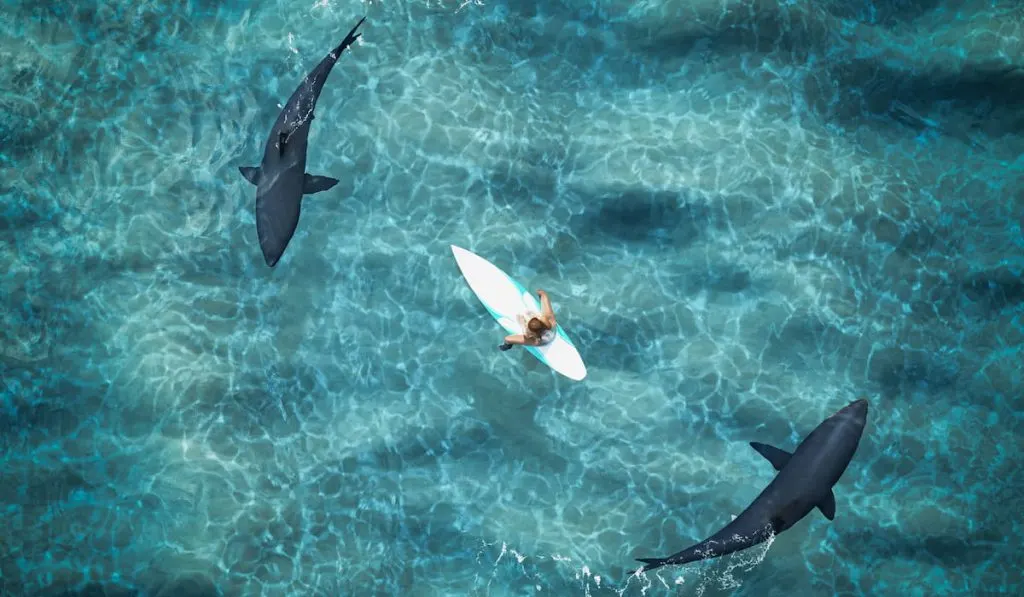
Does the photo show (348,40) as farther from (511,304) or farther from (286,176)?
(511,304)

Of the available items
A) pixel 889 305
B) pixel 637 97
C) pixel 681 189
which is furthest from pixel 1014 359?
pixel 637 97

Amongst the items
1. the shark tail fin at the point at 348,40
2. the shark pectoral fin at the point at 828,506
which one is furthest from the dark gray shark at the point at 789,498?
the shark tail fin at the point at 348,40

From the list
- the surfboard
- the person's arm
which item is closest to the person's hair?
the person's arm

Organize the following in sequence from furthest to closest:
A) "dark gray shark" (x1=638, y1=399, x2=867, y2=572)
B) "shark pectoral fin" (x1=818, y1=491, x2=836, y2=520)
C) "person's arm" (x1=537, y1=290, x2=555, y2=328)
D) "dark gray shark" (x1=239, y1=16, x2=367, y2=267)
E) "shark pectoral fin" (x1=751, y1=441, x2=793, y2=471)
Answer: "dark gray shark" (x1=239, y1=16, x2=367, y2=267), "person's arm" (x1=537, y1=290, x2=555, y2=328), "shark pectoral fin" (x1=751, y1=441, x2=793, y2=471), "shark pectoral fin" (x1=818, y1=491, x2=836, y2=520), "dark gray shark" (x1=638, y1=399, x2=867, y2=572)

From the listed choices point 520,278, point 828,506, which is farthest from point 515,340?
point 828,506

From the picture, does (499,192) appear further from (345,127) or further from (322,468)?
(322,468)

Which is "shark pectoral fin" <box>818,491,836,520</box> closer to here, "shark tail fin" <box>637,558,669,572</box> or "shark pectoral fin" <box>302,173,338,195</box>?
"shark tail fin" <box>637,558,669,572</box>

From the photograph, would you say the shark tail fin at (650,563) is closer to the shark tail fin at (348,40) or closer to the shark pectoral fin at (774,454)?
the shark pectoral fin at (774,454)

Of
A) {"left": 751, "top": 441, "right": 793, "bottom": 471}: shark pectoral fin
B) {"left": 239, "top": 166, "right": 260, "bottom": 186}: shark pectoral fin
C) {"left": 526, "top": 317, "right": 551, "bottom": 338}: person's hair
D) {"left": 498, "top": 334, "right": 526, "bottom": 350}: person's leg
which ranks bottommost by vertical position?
{"left": 751, "top": 441, "right": 793, "bottom": 471}: shark pectoral fin
